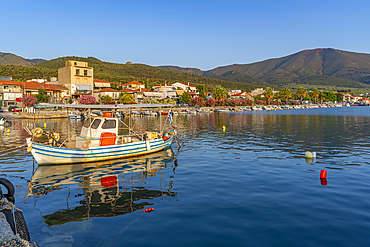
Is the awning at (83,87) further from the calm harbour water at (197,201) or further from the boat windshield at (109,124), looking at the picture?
the boat windshield at (109,124)

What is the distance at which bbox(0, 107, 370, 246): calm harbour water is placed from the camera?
9773 millimetres

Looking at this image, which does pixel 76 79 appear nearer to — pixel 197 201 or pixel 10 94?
pixel 10 94

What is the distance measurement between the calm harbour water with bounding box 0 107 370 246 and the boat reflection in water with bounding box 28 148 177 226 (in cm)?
5

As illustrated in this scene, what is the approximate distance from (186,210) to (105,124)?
42.7ft

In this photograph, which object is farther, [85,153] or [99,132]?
[99,132]

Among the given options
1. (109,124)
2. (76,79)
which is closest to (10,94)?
(76,79)

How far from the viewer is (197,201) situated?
526 inches

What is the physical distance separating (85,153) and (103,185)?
5.62 m

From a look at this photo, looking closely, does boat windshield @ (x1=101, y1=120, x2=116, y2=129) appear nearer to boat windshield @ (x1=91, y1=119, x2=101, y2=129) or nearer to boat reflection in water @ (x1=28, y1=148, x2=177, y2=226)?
boat windshield @ (x1=91, y1=119, x2=101, y2=129)

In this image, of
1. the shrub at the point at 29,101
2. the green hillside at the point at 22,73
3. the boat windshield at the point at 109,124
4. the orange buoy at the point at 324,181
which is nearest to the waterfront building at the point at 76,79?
the shrub at the point at 29,101

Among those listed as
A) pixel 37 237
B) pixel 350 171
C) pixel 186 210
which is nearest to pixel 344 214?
pixel 186 210

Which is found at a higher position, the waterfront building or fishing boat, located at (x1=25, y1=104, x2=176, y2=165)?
the waterfront building

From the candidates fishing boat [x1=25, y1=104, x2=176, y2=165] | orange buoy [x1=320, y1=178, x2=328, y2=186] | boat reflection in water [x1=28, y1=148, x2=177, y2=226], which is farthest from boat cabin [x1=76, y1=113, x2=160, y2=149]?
orange buoy [x1=320, y1=178, x2=328, y2=186]

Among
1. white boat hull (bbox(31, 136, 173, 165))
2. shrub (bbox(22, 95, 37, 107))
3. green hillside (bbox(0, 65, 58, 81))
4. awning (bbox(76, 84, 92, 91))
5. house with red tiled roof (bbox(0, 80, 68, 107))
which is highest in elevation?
green hillside (bbox(0, 65, 58, 81))
